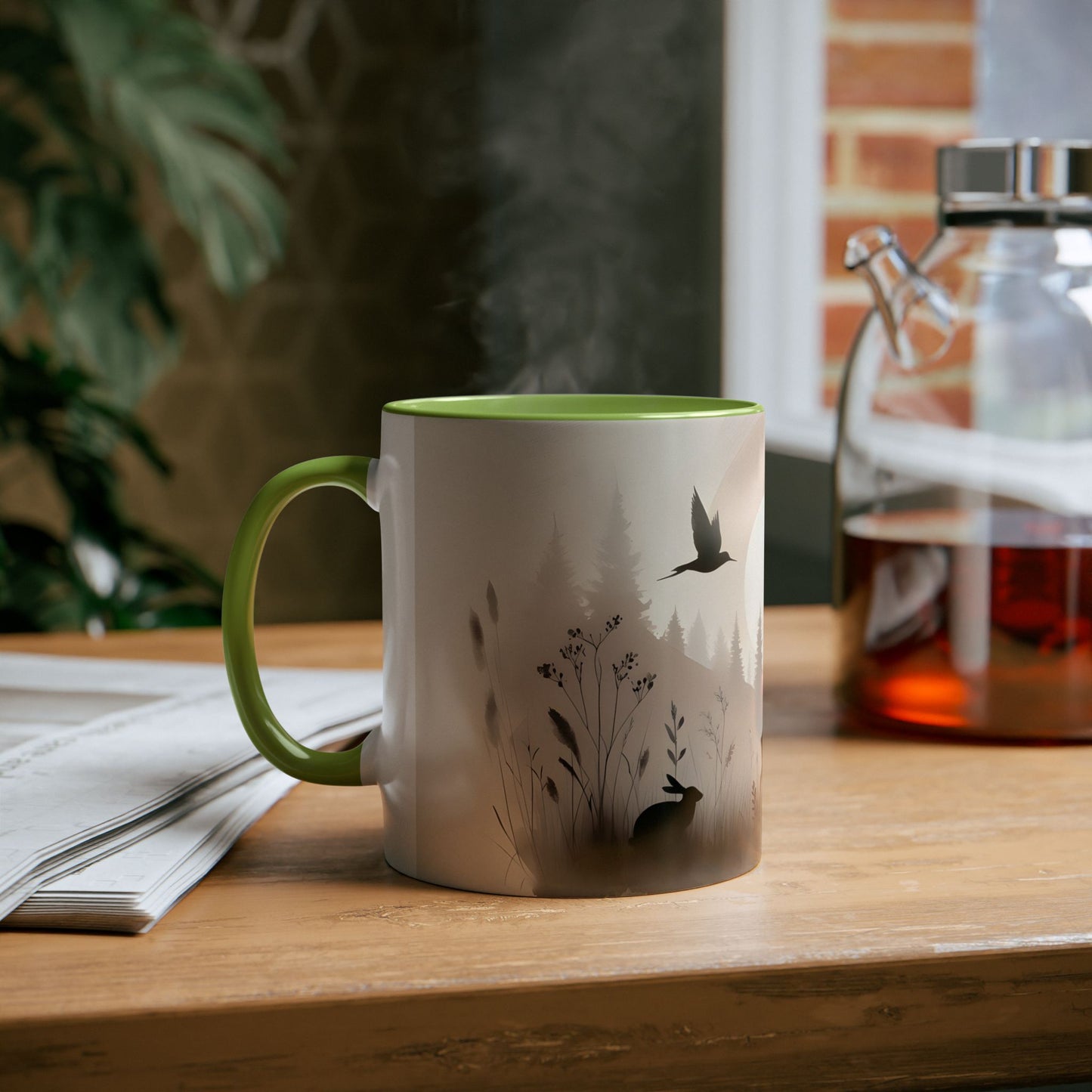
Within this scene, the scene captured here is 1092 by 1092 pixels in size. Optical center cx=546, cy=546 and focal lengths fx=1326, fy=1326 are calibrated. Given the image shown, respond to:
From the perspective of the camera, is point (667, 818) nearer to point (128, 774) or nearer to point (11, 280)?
point (128, 774)

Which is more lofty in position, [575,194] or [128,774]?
[575,194]

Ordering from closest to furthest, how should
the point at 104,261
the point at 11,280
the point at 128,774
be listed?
the point at 128,774 < the point at 11,280 < the point at 104,261

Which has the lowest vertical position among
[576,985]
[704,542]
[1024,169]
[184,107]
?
[576,985]

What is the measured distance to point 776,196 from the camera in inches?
59.0

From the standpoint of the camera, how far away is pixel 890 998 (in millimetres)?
355

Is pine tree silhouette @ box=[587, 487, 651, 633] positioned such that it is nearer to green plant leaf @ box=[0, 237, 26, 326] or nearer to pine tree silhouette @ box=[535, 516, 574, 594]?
pine tree silhouette @ box=[535, 516, 574, 594]

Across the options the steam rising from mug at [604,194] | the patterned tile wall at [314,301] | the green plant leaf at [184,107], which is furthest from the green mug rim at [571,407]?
the patterned tile wall at [314,301]

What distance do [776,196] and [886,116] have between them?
0.14m

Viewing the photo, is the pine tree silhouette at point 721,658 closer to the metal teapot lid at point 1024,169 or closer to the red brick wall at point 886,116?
the metal teapot lid at point 1024,169

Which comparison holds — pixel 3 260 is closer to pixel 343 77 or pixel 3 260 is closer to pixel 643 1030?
pixel 643 1030

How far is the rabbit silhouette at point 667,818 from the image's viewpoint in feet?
1.28

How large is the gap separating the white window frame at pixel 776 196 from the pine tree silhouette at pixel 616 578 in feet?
3.67

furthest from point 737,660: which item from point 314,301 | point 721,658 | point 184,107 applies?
point 314,301

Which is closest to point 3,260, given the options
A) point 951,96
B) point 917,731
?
point 951,96
